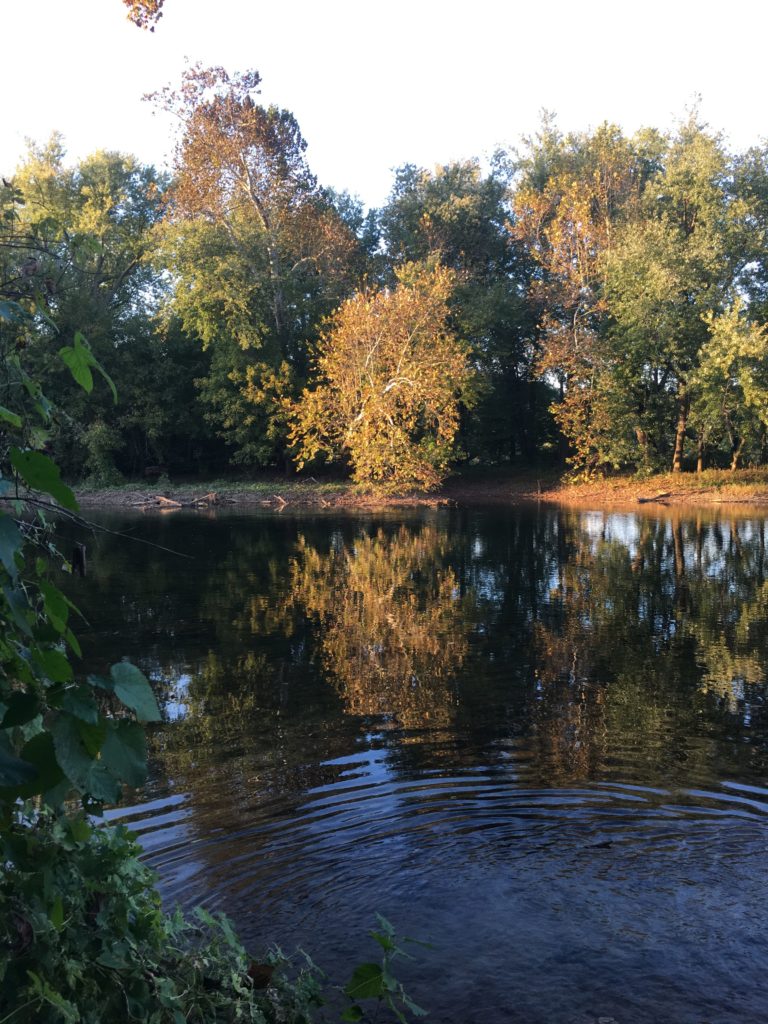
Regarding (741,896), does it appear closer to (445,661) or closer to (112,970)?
(112,970)

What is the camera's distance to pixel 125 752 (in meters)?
2.15

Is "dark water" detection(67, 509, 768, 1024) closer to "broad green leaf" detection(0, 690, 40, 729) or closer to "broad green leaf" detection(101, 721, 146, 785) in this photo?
"broad green leaf" detection(101, 721, 146, 785)

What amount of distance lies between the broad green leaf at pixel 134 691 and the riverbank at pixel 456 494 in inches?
1216

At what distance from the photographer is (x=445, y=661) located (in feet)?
33.4

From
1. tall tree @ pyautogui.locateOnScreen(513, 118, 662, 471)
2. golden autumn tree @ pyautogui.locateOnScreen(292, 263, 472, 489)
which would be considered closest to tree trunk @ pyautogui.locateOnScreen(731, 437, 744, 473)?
tall tree @ pyautogui.locateOnScreen(513, 118, 662, 471)

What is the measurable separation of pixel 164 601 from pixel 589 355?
2705 cm

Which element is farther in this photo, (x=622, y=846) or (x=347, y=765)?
(x=347, y=765)

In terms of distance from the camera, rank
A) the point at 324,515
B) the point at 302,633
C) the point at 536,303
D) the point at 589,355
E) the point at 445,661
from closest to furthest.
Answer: the point at 445,661, the point at 302,633, the point at 324,515, the point at 589,355, the point at 536,303

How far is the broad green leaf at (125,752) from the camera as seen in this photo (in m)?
2.12

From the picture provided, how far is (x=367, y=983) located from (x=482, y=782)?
340cm

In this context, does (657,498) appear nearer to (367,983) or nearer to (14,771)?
(367,983)

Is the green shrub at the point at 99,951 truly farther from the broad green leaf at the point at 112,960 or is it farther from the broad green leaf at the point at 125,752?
the broad green leaf at the point at 125,752

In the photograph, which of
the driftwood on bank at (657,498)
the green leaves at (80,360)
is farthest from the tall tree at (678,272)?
the green leaves at (80,360)

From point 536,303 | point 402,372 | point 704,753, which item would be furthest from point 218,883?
point 536,303
